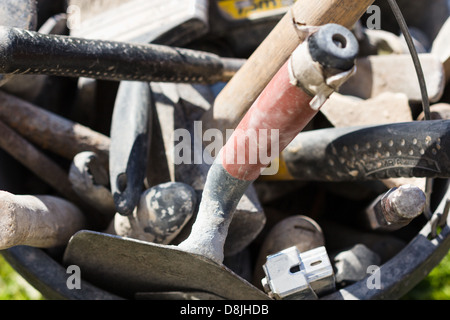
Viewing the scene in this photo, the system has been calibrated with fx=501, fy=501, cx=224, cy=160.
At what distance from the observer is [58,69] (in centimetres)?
77

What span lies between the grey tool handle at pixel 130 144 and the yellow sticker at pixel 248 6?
0.33 meters

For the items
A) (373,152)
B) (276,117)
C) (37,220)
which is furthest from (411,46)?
(37,220)

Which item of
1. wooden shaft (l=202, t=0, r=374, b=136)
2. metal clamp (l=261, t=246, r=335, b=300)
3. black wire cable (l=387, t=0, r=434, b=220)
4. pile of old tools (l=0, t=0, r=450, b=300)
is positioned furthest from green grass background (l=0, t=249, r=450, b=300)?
wooden shaft (l=202, t=0, r=374, b=136)

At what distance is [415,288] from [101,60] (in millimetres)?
1089

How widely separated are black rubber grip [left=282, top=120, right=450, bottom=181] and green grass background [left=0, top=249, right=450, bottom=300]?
63 centimetres

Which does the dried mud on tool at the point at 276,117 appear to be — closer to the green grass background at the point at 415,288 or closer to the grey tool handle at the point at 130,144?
the grey tool handle at the point at 130,144

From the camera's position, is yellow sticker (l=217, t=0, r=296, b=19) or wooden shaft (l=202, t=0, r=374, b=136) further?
yellow sticker (l=217, t=0, r=296, b=19)

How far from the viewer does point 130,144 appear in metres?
0.91

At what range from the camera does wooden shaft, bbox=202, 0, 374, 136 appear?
0.76m
